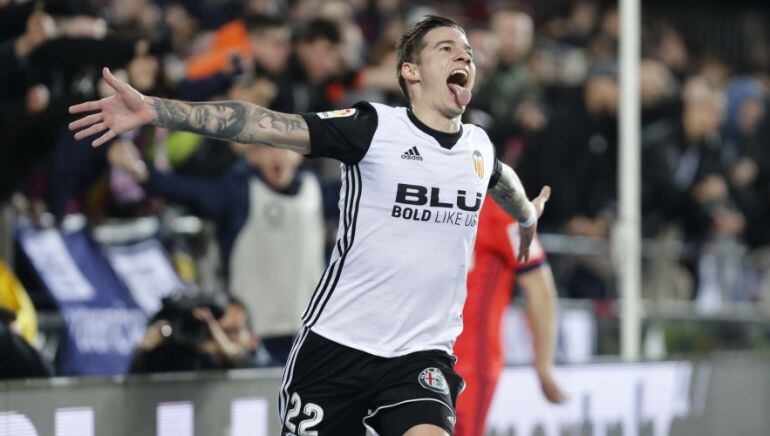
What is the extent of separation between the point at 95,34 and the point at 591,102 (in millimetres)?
5407

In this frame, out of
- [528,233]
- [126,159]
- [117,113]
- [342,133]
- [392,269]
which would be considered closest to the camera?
[117,113]

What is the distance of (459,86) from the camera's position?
5.27 meters

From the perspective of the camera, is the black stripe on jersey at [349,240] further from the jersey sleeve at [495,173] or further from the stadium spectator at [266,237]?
the stadium spectator at [266,237]

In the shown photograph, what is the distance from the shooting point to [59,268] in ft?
28.2

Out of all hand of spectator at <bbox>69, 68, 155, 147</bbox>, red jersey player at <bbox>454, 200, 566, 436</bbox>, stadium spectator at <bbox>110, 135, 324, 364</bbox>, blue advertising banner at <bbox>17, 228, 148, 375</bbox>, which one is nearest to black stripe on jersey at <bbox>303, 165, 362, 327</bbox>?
hand of spectator at <bbox>69, 68, 155, 147</bbox>

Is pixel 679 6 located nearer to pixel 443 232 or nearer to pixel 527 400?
pixel 527 400

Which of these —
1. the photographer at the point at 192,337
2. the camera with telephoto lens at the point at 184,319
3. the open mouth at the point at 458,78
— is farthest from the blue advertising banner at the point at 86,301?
the open mouth at the point at 458,78

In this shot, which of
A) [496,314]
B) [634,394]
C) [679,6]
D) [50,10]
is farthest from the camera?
[679,6]

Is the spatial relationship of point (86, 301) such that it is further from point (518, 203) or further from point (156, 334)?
point (518, 203)

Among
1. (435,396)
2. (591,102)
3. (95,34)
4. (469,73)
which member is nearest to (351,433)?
(435,396)

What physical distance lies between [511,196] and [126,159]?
299 cm

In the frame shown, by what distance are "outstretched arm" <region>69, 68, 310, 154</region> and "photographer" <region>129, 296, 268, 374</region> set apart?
212 centimetres

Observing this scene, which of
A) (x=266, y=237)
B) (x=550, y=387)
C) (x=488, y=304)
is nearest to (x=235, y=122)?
(x=488, y=304)

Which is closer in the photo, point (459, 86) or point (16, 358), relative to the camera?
point (459, 86)
